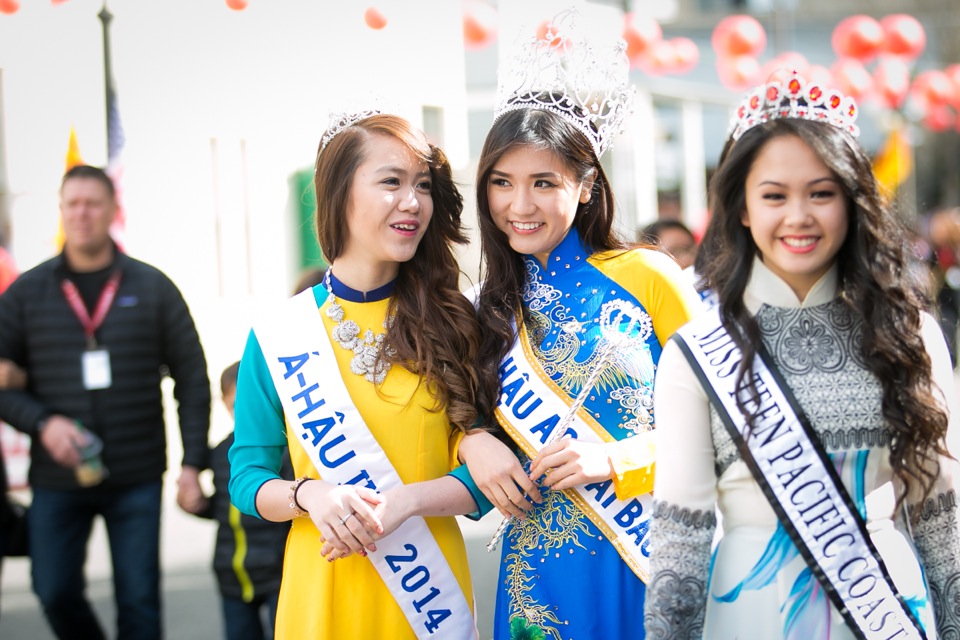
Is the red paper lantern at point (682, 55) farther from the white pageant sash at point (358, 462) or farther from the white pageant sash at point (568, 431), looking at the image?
the white pageant sash at point (358, 462)

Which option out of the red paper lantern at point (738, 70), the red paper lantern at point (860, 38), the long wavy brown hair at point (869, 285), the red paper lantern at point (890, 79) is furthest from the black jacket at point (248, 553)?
the red paper lantern at point (890, 79)

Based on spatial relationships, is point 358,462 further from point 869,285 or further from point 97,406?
point 97,406

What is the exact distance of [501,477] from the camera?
79.7 inches

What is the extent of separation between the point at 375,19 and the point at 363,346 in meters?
3.41

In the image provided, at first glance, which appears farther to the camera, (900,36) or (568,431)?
(900,36)

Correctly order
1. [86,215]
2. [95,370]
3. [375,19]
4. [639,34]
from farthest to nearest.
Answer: [639,34]
[375,19]
[86,215]
[95,370]

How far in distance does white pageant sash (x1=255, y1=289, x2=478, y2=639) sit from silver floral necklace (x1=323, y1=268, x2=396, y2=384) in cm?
4

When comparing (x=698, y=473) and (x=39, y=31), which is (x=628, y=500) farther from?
(x=39, y=31)

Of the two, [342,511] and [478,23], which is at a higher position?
[478,23]

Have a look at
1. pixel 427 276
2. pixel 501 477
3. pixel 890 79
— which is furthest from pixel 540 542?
pixel 890 79

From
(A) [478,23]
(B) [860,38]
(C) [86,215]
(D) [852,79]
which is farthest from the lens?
(D) [852,79]

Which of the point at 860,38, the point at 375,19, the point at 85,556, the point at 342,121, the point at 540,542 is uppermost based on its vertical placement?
the point at 860,38

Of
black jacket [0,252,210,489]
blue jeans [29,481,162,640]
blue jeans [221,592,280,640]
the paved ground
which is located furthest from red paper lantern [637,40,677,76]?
blue jeans [221,592,280,640]

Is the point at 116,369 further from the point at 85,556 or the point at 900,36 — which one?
the point at 900,36
